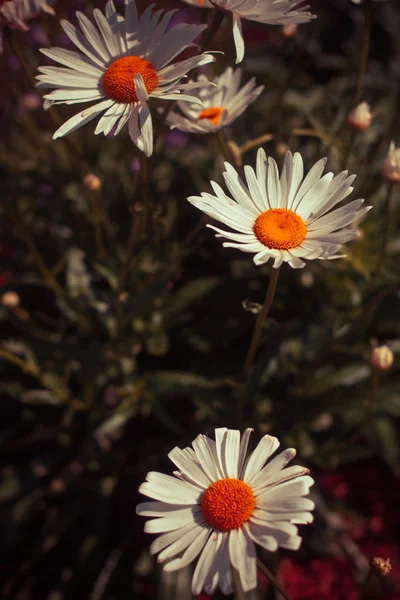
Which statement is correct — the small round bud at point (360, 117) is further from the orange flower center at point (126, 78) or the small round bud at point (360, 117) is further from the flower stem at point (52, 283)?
the flower stem at point (52, 283)

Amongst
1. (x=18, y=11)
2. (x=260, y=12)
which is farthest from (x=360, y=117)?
(x=18, y=11)

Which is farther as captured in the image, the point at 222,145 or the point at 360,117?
the point at 360,117

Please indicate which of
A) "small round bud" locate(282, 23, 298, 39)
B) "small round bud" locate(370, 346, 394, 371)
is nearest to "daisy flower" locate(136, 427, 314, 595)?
"small round bud" locate(370, 346, 394, 371)

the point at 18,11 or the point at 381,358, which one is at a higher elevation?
the point at 18,11

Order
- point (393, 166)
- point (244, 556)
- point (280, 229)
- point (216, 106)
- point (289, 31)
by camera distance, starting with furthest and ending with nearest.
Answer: point (289, 31) < point (216, 106) < point (393, 166) < point (280, 229) < point (244, 556)

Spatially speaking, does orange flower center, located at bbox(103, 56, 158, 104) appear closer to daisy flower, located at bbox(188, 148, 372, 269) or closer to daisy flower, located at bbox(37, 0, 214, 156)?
daisy flower, located at bbox(37, 0, 214, 156)

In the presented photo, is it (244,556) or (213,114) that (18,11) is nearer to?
(213,114)
